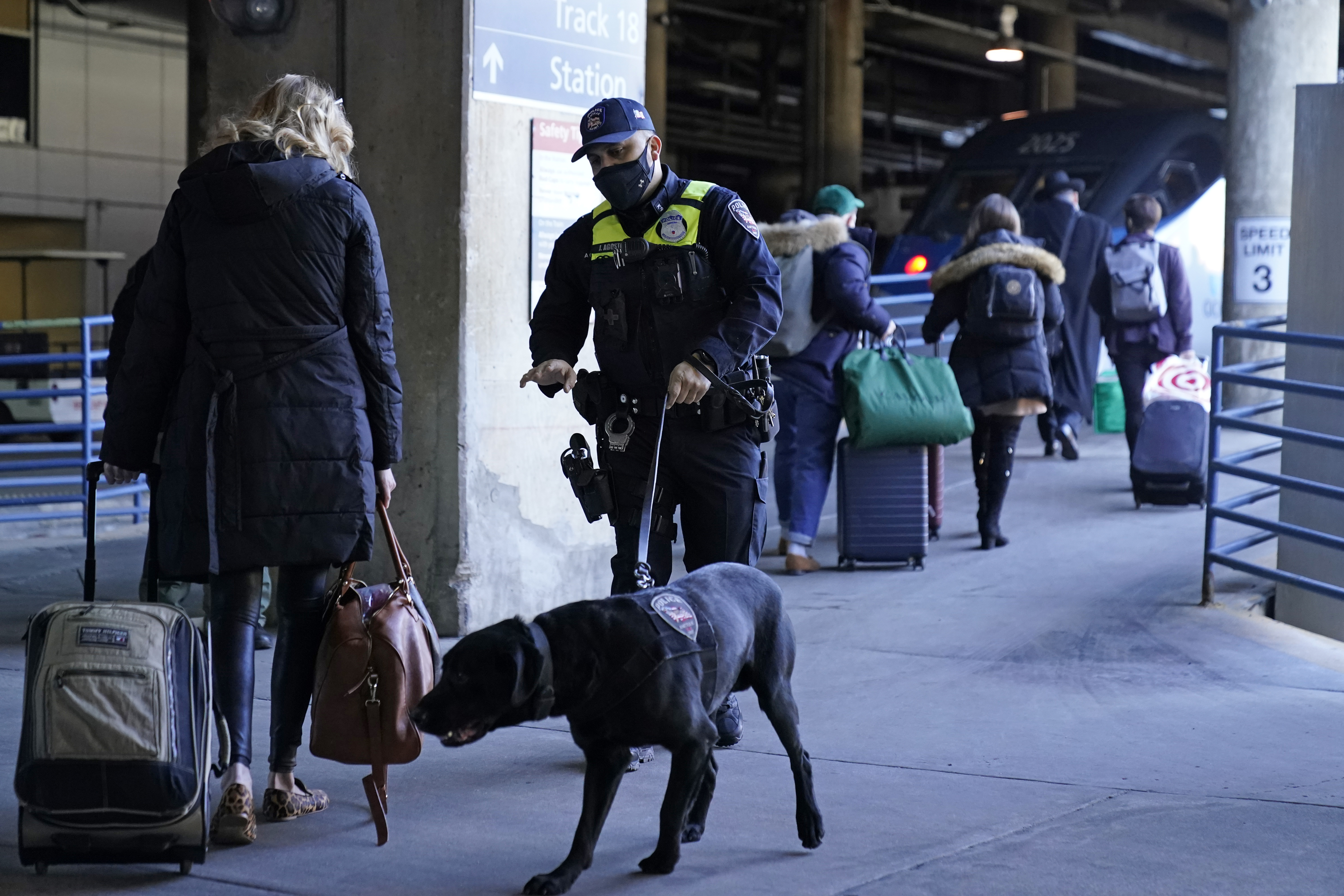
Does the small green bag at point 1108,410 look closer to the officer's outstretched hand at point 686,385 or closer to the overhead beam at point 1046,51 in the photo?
the overhead beam at point 1046,51

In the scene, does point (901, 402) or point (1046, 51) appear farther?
point (1046, 51)

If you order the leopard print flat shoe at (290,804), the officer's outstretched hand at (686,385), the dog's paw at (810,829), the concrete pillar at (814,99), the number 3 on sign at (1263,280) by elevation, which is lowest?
the leopard print flat shoe at (290,804)

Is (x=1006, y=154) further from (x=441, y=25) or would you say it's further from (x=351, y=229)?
(x=351, y=229)

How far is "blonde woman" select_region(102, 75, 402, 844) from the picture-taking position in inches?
144

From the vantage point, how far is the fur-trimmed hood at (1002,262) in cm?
791

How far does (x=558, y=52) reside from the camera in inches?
247

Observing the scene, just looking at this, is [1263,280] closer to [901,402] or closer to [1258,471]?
[1258,471]

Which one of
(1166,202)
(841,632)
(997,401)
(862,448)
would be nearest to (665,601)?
(841,632)

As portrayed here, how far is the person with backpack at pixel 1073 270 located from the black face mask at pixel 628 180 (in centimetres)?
787

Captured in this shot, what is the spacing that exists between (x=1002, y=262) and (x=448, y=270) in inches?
126

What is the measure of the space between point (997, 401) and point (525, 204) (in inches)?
114

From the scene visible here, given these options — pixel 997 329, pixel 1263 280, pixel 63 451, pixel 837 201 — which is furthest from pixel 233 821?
pixel 1263 280

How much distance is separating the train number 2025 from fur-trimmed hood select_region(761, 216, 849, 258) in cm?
864

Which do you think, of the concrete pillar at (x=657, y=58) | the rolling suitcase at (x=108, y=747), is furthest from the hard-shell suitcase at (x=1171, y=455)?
the concrete pillar at (x=657, y=58)
